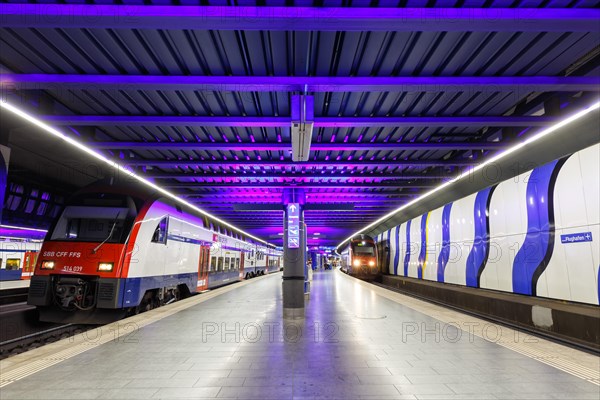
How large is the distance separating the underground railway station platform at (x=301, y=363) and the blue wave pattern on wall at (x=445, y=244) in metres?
5.47

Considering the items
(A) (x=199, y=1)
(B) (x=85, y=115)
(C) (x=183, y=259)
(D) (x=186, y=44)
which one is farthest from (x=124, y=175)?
(A) (x=199, y=1)

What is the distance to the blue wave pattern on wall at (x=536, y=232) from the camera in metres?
6.62

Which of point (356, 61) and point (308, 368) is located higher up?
point (356, 61)

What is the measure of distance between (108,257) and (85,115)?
9.88 ft

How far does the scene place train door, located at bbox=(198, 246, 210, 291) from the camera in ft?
39.9

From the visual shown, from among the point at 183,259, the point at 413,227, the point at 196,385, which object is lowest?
the point at 196,385

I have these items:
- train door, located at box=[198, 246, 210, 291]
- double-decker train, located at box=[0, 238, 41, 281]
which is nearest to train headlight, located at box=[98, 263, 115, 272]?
train door, located at box=[198, 246, 210, 291]

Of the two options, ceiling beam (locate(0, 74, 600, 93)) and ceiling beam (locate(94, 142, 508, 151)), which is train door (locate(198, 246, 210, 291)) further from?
ceiling beam (locate(0, 74, 600, 93))

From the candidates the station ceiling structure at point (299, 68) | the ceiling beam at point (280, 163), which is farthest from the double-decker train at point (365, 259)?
the station ceiling structure at point (299, 68)

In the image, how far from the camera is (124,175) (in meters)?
10.3

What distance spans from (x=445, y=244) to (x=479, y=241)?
104 inches

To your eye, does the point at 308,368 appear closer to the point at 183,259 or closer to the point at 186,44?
the point at 186,44

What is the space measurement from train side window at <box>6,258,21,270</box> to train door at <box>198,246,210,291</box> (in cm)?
826

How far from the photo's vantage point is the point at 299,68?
16.3ft
